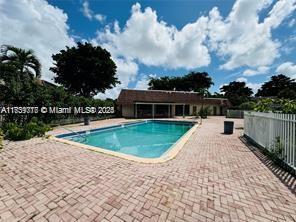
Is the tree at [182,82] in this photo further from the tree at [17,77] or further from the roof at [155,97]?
the tree at [17,77]

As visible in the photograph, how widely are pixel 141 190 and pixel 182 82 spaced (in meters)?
48.2

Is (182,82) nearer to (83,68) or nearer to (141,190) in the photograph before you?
(83,68)

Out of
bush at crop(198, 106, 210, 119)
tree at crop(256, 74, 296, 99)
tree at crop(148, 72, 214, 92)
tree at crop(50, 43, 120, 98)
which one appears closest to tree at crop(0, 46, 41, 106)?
tree at crop(50, 43, 120, 98)

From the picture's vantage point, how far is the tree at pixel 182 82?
4928 centimetres

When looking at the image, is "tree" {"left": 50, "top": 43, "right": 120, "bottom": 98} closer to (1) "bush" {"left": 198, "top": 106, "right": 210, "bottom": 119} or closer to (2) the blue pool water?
(2) the blue pool water

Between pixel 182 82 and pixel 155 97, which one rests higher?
pixel 182 82

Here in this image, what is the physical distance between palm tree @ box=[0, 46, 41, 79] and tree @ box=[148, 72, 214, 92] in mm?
38160

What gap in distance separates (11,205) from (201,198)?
10.6 feet

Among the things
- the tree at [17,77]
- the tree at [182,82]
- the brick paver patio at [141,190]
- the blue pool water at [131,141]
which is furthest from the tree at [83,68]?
the brick paver patio at [141,190]

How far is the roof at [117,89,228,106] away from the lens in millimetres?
27969

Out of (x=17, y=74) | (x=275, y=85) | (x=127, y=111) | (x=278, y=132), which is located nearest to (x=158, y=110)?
(x=127, y=111)

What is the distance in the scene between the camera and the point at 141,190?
10.7 ft

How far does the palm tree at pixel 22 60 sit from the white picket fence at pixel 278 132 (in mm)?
14955

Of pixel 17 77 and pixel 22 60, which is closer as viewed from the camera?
pixel 17 77
